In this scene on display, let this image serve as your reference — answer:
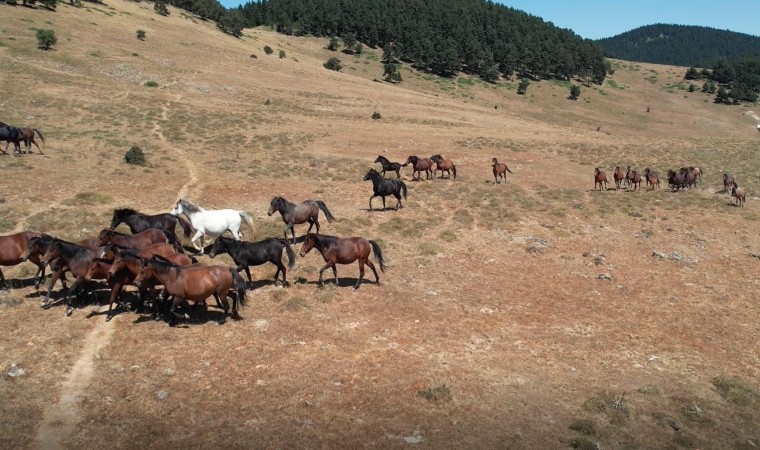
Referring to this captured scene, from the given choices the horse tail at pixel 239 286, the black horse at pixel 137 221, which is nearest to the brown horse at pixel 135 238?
the black horse at pixel 137 221

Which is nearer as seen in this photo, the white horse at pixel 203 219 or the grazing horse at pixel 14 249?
the grazing horse at pixel 14 249

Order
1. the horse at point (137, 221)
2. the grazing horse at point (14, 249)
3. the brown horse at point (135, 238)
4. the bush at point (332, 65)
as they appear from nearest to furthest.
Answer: the grazing horse at point (14, 249), the brown horse at point (135, 238), the horse at point (137, 221), the bush at point (332, 65)

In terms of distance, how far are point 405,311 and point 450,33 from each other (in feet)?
→ 452

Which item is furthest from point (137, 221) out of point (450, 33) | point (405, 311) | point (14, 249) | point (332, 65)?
point (450, 33)

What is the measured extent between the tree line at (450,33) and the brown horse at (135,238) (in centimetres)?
10798

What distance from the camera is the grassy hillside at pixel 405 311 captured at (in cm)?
955

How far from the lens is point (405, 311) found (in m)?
14.3

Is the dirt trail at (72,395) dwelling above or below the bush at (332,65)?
Result: below

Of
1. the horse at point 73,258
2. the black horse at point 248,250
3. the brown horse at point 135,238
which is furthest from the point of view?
the black horse at point 248,250

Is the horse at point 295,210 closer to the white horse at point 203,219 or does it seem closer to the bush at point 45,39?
the white horse at point 203,219

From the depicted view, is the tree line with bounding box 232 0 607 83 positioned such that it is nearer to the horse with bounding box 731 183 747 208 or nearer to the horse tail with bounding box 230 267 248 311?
the horse with bounding box 731 183 747 208

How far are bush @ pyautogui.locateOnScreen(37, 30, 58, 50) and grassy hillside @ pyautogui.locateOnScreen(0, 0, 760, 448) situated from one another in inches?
457

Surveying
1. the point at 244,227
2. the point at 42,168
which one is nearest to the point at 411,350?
the point at 244,227

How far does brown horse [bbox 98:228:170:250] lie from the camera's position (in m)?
14.4
